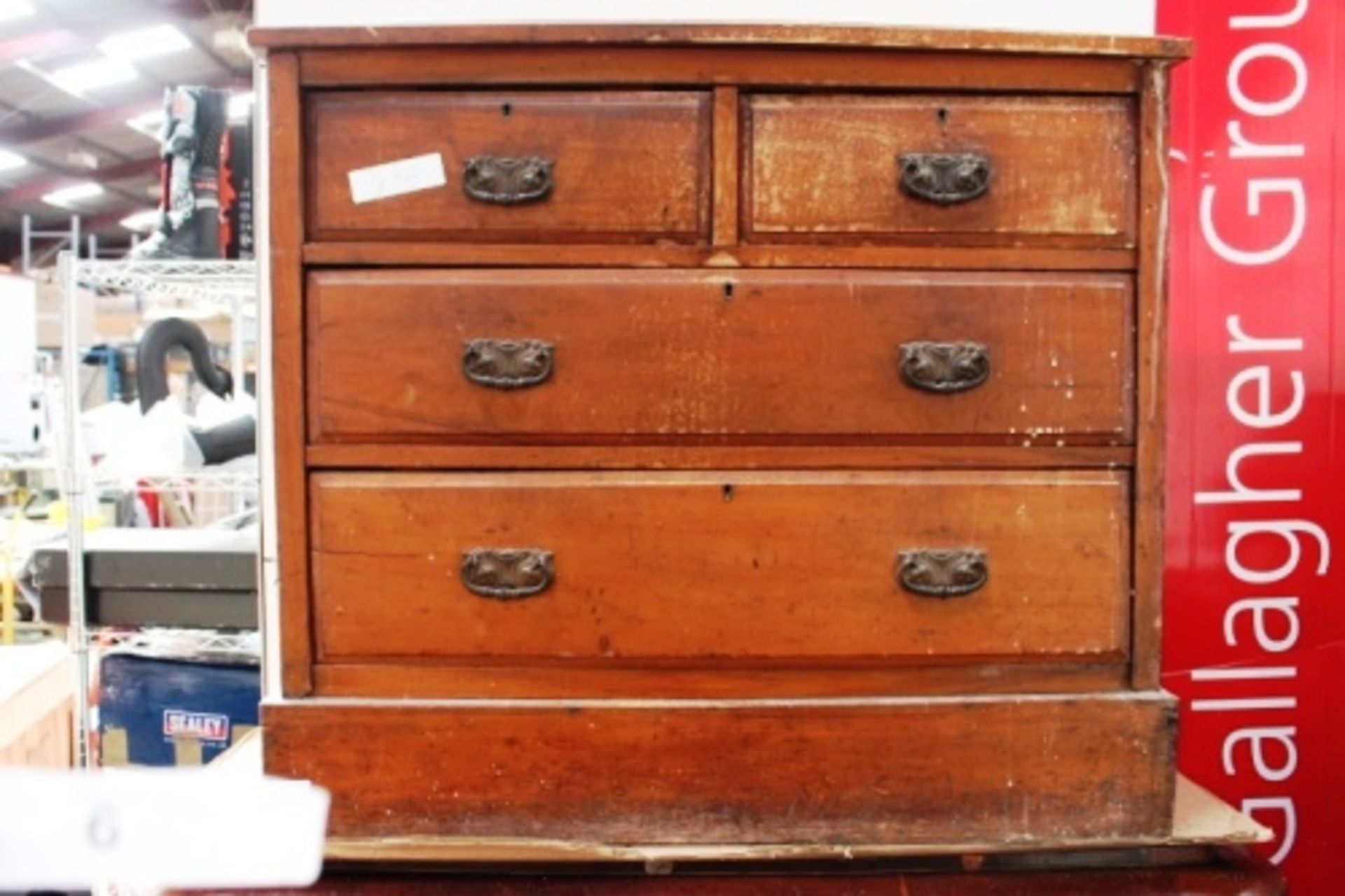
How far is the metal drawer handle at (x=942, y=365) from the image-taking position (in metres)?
1.22

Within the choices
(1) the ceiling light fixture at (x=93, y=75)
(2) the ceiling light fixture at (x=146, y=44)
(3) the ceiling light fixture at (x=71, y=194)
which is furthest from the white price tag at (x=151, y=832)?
(3) the ceiling light fixture at (x=71, y=194)

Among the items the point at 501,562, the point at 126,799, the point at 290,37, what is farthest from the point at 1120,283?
the point at 126,799

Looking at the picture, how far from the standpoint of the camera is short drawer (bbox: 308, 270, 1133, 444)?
1217mm

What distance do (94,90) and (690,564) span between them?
11.3 metres

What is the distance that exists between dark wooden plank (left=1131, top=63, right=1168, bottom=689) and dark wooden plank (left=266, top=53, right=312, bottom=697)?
86 cm

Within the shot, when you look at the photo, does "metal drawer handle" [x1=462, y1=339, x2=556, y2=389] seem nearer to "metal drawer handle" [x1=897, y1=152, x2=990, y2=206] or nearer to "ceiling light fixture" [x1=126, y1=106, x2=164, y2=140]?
"metal drawer handle" [x1=897, y1=152, x2=990, y2=206]

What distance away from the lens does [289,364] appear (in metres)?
1.21

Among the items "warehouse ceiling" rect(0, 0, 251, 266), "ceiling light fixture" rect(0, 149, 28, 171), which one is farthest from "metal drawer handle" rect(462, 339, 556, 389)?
"ceiling light fixture" rect(0, 149, 28, 171)

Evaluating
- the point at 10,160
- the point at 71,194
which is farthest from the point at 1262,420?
the point at 71,194

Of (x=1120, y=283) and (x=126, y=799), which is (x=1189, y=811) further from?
(x=126, y=799)

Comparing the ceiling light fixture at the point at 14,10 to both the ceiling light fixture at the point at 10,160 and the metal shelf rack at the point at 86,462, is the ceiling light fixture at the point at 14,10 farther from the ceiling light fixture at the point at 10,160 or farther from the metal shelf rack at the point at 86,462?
the metal shelf rack at the point at 86,462

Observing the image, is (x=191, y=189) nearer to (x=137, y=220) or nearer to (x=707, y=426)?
(x=707, y=426)

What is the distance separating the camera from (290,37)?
3.91 feet

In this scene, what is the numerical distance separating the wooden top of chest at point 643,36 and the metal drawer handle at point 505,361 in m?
0.30
